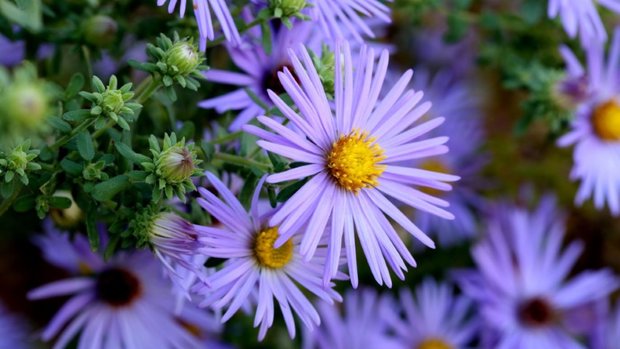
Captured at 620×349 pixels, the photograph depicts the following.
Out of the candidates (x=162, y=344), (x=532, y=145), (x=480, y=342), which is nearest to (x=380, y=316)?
(x=480, y=342)

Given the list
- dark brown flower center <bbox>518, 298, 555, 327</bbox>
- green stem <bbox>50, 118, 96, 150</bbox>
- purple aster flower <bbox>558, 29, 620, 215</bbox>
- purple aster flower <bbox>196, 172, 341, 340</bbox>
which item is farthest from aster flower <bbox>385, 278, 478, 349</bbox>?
green stem <bbox>50, 118, 96, 150</bbox>

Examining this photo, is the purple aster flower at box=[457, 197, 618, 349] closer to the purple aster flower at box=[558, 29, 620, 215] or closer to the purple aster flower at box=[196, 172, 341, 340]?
the purple aster flower at box=[558, 29, 620, 215]

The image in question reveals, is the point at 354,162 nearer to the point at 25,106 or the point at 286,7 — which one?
the point at 286,7

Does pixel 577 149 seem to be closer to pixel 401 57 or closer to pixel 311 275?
pixel 401 57

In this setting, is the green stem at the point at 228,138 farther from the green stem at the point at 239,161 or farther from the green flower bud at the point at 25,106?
the green flower bud at the point at 25,106

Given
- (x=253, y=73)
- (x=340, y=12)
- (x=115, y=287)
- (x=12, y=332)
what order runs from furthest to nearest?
(x=12, y=332) < (x=115, y=287) < (x=253, y=73) < (x=340, y=12)

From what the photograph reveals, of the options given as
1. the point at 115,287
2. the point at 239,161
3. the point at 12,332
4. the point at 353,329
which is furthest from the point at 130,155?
the point at 353,329

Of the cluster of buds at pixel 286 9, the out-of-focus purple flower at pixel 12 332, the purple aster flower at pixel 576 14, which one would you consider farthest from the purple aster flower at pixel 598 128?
the out-of-focus purple flower at pixel 12 332
